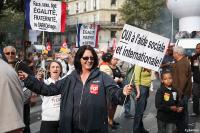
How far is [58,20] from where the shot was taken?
10.2m

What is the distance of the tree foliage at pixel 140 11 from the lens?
68500 mm

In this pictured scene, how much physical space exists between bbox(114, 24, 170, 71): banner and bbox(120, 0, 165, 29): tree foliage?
6214cm

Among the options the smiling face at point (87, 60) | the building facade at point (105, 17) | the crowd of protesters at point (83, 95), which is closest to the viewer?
the crowd of protesters at point (83, 95)

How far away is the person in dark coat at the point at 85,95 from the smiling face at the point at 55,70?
1.35 meters

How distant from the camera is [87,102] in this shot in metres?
4.87

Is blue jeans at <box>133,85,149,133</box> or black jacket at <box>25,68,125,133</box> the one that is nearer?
black jacket at <box>25,68,125,133</box>

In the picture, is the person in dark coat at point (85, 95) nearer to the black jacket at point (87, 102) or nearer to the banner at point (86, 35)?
the black jacket at point (87, 102)

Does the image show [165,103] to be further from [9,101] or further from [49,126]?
[9,101]

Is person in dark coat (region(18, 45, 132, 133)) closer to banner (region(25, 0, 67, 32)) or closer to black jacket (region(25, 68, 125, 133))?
black jacket (region(25, 68, 125, 133))

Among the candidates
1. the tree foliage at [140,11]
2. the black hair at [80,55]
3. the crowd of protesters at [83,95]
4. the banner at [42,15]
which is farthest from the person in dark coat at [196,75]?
the tree foliage at [140,11]

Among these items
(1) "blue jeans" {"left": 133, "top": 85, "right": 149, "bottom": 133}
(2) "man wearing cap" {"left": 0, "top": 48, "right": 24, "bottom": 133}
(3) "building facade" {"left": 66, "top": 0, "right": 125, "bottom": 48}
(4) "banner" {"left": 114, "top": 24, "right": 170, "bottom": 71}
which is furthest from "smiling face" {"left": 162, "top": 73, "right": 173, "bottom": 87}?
(3) "building facade" {"left": 66, "top": 0, "right": 125, "bottom": 48}

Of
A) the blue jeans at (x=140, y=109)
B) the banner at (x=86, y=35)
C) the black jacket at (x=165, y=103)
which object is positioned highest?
the banner at (x=86, y=35)

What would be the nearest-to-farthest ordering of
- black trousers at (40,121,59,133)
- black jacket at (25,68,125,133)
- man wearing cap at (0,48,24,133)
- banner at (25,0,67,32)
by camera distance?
1. man wearing cap at (0,48,24,133)
2. black jacket at (25,68,125,133)
3. black trousers at (40,121,59,133)
4. banner at (25,0,67,32)

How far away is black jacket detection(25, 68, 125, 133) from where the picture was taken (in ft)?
16.0
